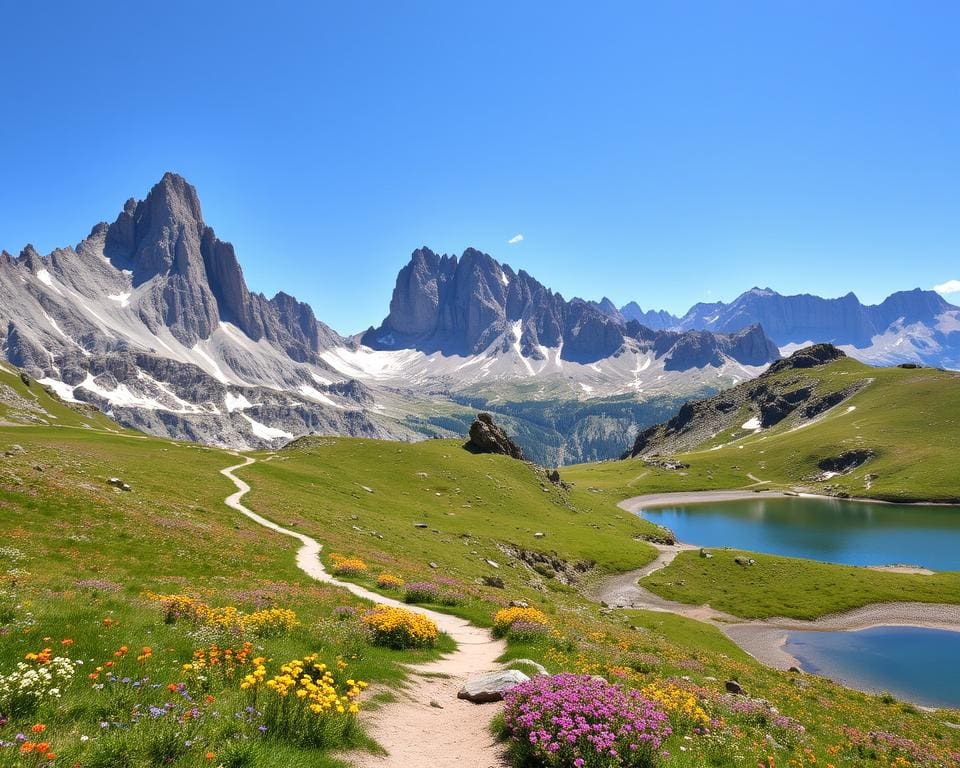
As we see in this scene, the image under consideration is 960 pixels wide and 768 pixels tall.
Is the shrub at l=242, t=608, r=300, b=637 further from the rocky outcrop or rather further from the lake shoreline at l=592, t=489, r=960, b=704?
the rocky outcrop

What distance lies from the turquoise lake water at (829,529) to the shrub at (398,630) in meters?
112

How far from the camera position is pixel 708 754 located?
45.3 feet

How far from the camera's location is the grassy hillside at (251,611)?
30.2ft

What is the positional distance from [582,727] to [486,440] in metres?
119

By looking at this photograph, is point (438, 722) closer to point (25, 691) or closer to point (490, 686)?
point (490, 686)

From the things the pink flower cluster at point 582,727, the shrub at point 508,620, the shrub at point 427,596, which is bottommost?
the shrub at point 427,596

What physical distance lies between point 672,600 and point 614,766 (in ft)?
227

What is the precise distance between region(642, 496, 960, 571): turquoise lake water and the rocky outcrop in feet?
163

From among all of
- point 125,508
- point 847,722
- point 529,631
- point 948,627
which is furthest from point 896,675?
point 125,508

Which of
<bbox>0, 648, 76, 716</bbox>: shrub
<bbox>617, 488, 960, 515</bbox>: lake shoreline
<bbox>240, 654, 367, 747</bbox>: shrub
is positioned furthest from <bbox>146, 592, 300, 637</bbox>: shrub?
<bbox>617, 488, 960, 515</bbox>: lake shoreline

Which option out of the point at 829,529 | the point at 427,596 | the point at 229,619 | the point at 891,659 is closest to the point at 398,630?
the point at 229,619

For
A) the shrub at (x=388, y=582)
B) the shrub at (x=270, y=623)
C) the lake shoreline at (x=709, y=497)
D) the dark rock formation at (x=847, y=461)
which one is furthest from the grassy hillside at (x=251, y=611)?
the dark rock formation at (x=847, y=461)

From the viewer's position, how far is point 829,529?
128625 millimetres

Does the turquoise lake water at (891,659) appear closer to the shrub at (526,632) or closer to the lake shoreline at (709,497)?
the shrub at (526,632)
